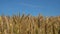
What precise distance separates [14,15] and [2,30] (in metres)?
0.68

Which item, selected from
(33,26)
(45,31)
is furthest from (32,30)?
(45,31)

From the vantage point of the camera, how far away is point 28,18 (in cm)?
363

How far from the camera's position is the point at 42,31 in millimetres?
3330

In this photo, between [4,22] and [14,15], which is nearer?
Answer: [4,22]

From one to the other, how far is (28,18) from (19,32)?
557 millimetres

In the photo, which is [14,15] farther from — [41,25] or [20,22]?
[41,25]

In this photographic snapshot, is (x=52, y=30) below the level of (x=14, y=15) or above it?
below

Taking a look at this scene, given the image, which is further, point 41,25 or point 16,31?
point 41,25

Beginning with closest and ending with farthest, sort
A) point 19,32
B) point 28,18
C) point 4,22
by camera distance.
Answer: point 19,32
point 4,22
point 28,18

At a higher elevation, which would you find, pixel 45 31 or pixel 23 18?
pixel 23 18

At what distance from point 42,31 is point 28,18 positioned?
0.45 m

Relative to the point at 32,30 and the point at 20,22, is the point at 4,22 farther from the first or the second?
the point at 32,30

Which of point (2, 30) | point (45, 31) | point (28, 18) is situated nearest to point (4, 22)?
point (2, 30)

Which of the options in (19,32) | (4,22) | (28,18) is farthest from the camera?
(28,18)
